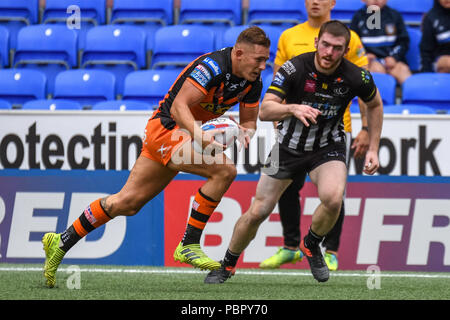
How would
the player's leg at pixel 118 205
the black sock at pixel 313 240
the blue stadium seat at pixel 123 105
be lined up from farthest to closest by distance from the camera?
the blue stadium seat at pixel 123 105 → the black sock at pixel 313 240 → the player's leg at pixel 118 205

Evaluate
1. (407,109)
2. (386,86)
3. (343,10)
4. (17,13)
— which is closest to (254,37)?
(407,109)

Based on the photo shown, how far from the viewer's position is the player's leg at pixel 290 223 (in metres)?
7.20

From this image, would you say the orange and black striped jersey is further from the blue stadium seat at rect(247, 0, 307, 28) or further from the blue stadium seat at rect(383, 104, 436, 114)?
the blue stadium seat at rect(247, 0, 307, 28)

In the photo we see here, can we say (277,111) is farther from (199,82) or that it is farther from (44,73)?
(44,73)

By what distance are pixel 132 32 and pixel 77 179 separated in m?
3.00

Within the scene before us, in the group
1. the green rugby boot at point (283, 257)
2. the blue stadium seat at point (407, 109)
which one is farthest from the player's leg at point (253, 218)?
the blue stadium seat at point (407, 109)

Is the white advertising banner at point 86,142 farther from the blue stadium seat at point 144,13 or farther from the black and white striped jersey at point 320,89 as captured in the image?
the blue stadium seat at point 144,13

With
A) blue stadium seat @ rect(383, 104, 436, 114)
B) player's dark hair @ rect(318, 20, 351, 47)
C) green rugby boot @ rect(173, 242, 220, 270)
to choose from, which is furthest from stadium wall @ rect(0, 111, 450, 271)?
player's dark hair @ rect(318, 20, 351, 47)

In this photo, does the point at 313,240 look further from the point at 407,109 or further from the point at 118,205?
the point at 407,109

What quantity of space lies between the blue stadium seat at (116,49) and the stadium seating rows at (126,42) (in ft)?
0.04

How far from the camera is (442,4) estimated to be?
30.6ft

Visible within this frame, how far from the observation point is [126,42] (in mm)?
10047

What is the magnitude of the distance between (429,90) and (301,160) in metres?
3.43

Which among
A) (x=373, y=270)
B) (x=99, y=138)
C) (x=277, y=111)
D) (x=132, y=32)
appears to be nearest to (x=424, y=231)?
(x=373, y=270)
